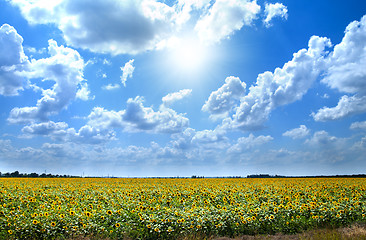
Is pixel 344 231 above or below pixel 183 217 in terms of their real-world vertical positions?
below

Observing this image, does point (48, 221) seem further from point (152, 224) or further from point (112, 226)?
point (152, 224)

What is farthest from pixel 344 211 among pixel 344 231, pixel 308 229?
pixel 308 229

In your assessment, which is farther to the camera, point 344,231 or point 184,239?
point 344,231

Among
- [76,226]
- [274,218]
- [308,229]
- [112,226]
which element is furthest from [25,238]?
[308,229]

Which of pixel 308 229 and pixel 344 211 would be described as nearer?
pixel 308 229

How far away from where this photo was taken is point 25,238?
998 cm

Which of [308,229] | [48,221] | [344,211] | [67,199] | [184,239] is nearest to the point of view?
[184,239]

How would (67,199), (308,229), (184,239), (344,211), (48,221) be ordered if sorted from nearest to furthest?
(184,239)
(48,221)
(308,229)
(344,211)
(67,199)

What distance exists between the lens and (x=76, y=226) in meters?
10.0

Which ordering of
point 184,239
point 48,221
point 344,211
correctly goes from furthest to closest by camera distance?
point 344,211 < point 48,221 < point 184,239

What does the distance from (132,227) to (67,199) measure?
8.60 meters

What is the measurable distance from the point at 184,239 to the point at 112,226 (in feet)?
10.6

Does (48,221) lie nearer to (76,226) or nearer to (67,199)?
(76,226)

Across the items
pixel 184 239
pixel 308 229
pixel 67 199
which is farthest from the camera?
pixel 67 199
